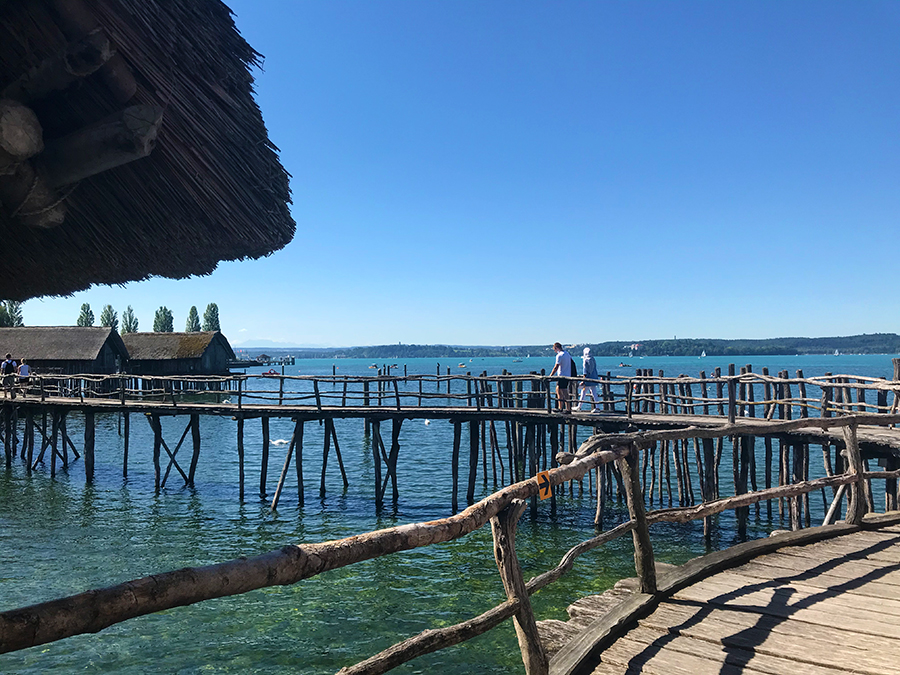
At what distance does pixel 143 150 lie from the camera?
9.14 ft

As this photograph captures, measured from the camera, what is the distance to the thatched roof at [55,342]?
40.9m

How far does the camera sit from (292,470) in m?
25.4

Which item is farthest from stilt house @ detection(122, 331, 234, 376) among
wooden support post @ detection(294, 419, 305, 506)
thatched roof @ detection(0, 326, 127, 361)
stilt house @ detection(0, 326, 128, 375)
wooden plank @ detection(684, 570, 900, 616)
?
wooden plank @ detection(684, 570, 900, 616)

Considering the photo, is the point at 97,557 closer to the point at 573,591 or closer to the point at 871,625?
the point at 573,591

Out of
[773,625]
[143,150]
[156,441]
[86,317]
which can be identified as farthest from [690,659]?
[86,317]

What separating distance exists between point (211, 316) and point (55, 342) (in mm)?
49591

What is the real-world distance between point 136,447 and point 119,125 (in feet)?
105

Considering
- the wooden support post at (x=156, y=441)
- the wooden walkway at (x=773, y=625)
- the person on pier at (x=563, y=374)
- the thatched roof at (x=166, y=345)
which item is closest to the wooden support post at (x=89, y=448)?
the wooden support post at (x=156, y=441)

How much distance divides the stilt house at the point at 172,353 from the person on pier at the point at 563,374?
4048 cm

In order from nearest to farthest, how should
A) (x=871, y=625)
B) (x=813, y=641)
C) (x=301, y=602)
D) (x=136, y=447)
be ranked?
1. (x=813, y=641)
2. (x=871, y=625)
3. (x=301, y=602)
4. (x=136, y=447)

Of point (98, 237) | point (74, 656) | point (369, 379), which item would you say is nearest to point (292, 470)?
point (369, 379)

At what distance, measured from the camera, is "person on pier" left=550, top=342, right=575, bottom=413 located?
16.2 m

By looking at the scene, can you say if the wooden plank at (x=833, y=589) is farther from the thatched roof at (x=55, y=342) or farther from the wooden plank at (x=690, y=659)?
the thatched roof at (x=55, y=342)

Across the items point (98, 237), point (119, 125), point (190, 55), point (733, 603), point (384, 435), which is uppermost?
point (190, 55)
